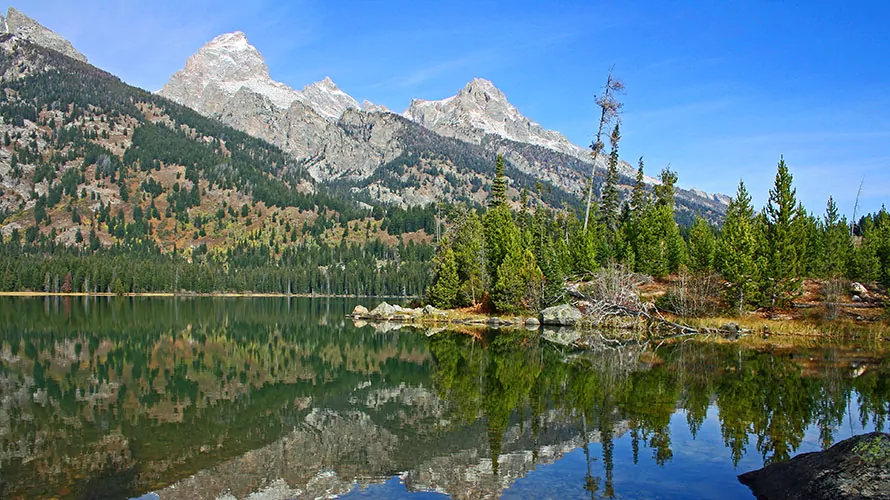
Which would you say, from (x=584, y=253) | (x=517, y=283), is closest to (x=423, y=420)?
(x=517, y=283)

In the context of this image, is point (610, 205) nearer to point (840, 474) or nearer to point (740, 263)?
point (740, 263)

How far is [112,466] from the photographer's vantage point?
16297 millimetres

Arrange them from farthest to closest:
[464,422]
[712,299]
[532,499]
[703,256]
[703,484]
Answer: [703,256] → [712,299] → [464,422] → [703,484] → [532,499]

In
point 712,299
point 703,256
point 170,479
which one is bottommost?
point 170,479

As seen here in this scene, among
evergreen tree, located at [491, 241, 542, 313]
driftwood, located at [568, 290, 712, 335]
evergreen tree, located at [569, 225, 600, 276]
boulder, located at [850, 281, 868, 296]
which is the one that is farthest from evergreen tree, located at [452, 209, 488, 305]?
boulder, located at [850, 281, 868, 296]

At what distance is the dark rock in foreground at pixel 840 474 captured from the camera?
11.2 meters

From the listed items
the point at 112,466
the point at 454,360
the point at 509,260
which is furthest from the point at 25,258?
the point at 112,466

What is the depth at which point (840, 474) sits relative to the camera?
463 inches

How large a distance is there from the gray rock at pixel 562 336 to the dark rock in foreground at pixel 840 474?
3282 cm

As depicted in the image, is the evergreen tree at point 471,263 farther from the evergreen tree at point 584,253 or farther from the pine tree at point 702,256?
the pine tree at point 702,256

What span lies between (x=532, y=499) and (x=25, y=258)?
199m

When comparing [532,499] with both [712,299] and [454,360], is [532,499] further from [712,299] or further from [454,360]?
[712,299]

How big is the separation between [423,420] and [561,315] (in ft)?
154

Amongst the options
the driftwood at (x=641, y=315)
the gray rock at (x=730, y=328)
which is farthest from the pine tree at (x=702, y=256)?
the gray rock at (x=730, y=328)
